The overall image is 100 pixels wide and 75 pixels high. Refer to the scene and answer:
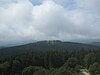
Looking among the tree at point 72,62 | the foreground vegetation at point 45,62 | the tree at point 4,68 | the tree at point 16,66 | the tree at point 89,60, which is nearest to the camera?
the tree at point 4,68

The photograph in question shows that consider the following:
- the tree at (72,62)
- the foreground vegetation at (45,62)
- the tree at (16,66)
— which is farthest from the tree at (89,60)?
the tree at (16,66)

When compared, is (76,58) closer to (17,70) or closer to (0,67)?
(17,70)

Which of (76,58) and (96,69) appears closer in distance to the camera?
(96,69)

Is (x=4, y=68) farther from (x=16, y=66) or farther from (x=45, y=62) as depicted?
(x=45, y=62)

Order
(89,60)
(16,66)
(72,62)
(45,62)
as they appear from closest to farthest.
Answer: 1. (16,66)
2. (72,62)
3. (89,60)
4. (45,62)

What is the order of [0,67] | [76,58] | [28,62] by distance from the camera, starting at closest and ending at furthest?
[0,67] → [28,62] → [76,58]

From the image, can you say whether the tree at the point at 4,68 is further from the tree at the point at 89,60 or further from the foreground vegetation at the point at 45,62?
the tree at the point at 89,60

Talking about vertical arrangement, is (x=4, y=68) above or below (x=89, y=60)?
below

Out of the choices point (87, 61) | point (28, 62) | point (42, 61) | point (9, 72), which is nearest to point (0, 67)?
point (9, 72)

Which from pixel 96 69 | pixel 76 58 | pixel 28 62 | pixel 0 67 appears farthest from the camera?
pixel 76 58

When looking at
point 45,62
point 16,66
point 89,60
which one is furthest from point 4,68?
point 89,60

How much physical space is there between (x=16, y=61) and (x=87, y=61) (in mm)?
34920

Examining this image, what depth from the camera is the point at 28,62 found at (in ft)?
389

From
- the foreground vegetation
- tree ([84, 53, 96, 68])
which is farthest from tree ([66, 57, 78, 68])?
tree ([84, 53, 96, 68])
